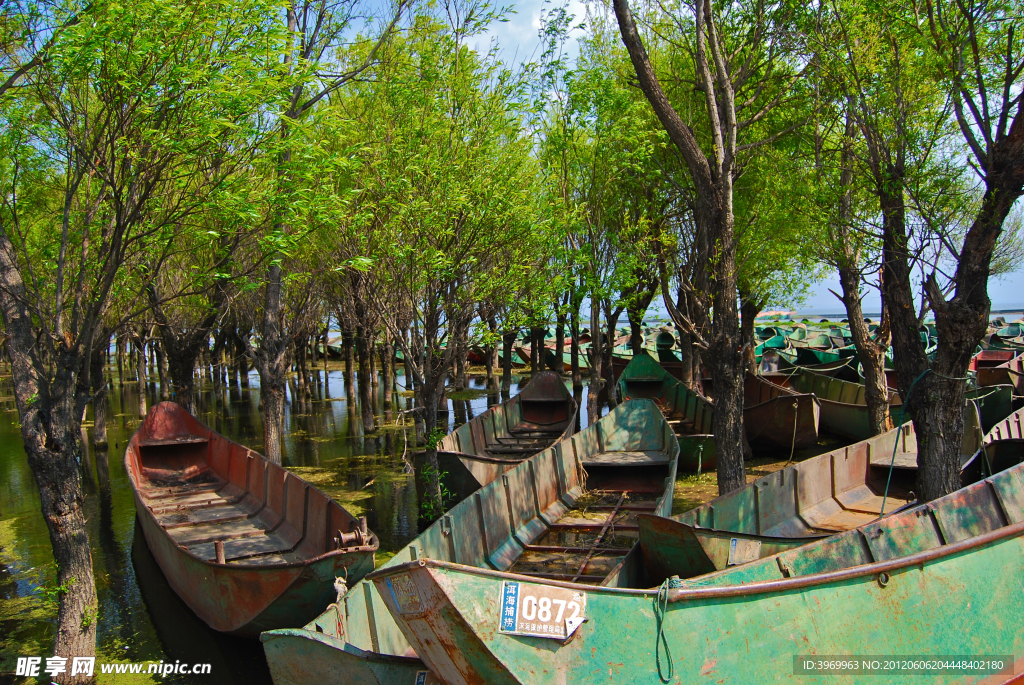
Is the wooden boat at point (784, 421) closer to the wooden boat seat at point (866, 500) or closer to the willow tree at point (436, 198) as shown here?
the wooden boat seat at point (866, 500)

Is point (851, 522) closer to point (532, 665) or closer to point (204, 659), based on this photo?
point (532, 665)

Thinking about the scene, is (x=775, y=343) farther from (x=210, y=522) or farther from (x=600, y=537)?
(x=210, y=522)

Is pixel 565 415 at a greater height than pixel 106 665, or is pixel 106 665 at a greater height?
pixel 565 415

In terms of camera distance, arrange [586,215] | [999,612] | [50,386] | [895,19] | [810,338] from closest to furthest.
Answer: [999,612]
[50,386]
[895,19]
[586,215]
[810,338]

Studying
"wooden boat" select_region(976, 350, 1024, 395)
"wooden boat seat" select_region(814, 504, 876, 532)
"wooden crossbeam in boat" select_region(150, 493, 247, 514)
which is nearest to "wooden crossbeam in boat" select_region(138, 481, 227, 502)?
"wooden crossbeam in boat" select_region(150, 493, 247, 514)

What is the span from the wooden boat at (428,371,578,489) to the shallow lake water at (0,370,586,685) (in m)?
1.26

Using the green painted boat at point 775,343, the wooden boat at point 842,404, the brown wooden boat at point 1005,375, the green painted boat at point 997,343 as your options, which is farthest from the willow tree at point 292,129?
the green painted boat at point 997,343

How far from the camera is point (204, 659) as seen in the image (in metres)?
8.99

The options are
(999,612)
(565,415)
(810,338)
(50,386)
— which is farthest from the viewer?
(810,338)

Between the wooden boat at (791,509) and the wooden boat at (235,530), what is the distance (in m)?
3.48

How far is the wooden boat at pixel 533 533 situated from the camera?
601cm

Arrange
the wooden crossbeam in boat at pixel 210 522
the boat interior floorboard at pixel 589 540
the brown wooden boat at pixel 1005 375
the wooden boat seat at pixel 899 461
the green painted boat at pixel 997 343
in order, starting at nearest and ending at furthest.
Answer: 1. the boat interior floorboard at pixel 589 540
2. the wooden crossbeam in boat at pixel 210 522
3. the wooden boat seat at pixel 899 461
4. the brown wooden boat at pixel 1005 375
5. the green painted boat at pixel 997 343

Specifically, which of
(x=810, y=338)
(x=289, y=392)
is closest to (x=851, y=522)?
(x=289, y=392)

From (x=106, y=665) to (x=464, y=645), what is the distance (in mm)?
6077
